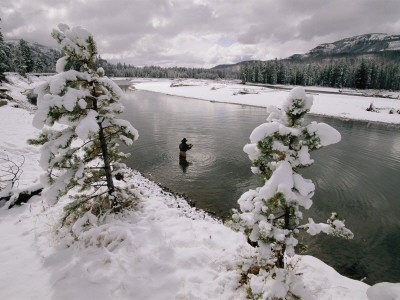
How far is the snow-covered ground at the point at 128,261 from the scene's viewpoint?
15.9 ft

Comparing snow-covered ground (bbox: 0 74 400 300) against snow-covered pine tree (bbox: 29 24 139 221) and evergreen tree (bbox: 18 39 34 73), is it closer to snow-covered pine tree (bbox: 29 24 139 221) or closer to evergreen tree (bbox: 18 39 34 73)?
snow-covered pine tree (bbox: 29 24 139 221)

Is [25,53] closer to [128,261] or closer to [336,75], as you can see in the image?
[128,261]

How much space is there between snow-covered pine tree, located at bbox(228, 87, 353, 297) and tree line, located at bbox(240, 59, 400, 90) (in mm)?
114474

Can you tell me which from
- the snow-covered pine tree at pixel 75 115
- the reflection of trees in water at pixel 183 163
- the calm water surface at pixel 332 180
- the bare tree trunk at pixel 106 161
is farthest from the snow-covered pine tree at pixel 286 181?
the reflection of trees in water at pixel 183 163

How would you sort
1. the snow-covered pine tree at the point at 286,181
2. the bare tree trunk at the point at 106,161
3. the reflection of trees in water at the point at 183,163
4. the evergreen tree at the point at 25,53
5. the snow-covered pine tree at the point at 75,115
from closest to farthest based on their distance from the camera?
1. the snow-covered pine tree at the point at 286,181
2. the snow-covered pine tree at the point at 75,115
3. the bare tree trunk at the point at 106,161
4. the reflection of trees in water at the point at 183,163
5. the evergreen tree at the point at 25,53

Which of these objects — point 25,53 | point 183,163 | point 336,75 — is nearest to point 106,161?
point 183,163

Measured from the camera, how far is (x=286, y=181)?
3881 millimetres

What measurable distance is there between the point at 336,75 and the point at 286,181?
400 feet

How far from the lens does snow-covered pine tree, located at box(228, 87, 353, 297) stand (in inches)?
155

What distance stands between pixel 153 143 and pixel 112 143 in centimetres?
1337

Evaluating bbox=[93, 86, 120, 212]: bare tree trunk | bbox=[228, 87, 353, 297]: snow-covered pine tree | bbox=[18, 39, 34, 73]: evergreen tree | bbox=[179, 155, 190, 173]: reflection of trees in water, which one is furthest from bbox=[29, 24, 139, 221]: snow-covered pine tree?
bbox=[18, 39, 34, 73]: evergreen tree

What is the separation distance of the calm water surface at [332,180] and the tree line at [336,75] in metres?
87.8

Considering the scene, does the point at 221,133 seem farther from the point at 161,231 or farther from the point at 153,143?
the point at 161,231

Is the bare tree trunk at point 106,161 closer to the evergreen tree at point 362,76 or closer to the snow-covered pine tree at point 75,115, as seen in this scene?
the snow-covered pine tree at point 75,115
